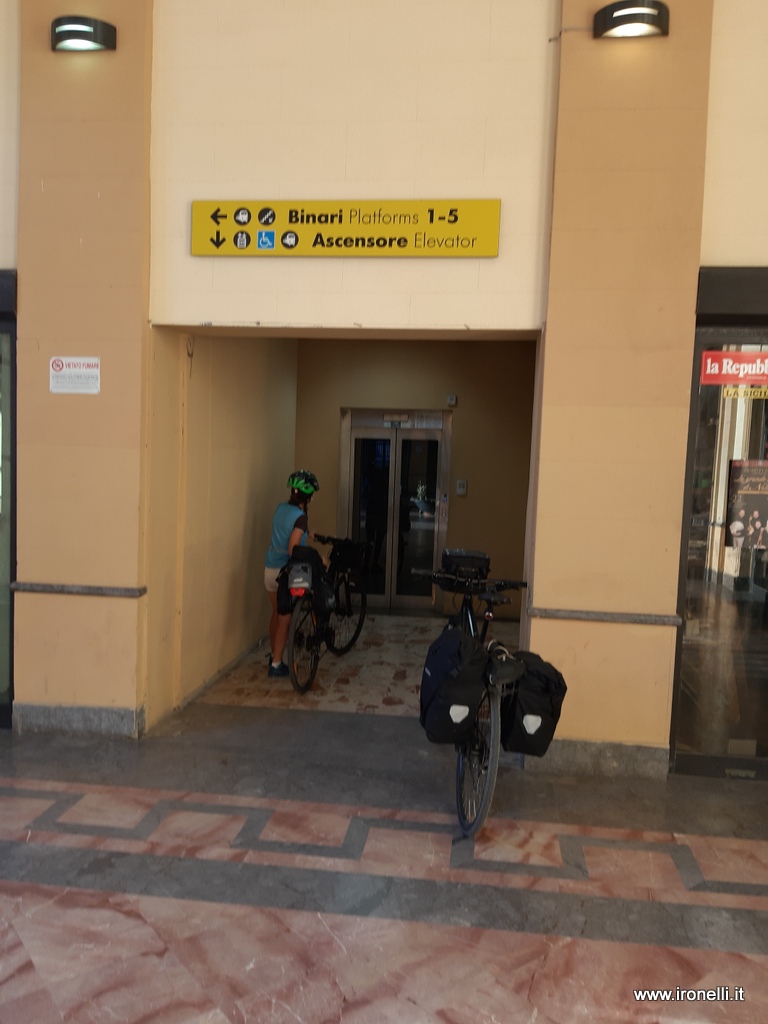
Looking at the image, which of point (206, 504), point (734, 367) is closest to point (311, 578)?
point (206, 504)

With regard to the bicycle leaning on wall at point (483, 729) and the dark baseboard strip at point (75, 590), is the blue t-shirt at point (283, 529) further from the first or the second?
the bicycle leaning on wall at point (483, 729)

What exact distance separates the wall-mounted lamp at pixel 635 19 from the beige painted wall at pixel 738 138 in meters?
0.35

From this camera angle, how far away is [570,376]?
4.05m

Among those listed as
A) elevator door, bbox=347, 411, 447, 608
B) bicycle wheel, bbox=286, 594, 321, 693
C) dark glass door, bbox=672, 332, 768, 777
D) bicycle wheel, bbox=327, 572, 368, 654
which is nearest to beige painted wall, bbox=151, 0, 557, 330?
dark glass door, bbox=672, 332, 768, 777

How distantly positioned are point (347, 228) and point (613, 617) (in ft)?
8.27

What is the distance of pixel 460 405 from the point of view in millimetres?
8141

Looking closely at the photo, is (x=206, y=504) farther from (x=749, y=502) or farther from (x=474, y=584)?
(x=749, y=502)

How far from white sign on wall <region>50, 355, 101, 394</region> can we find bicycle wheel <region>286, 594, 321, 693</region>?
1965 millimetres

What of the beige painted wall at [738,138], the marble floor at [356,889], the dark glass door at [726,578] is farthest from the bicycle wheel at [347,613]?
the beige painted wall at [738,138]

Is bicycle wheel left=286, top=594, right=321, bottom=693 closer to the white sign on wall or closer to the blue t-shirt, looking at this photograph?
the blue t-shirt

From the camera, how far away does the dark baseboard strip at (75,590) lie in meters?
4.42

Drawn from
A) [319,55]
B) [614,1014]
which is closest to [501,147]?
[319,55]

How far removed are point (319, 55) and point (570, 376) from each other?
87.0 inches

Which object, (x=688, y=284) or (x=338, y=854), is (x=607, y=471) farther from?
(x=338, y=854)
